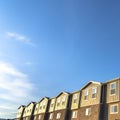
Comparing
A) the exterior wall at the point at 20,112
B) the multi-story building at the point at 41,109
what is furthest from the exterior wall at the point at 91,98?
the exterior wall at the point at 20,112

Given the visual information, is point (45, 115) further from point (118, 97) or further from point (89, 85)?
point (118, 97)

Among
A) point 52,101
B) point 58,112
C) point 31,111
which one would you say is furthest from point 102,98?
point 31,111

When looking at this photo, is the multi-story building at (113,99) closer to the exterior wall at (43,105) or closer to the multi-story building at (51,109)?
the multi-story building at (51,109)

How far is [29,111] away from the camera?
63625 mm

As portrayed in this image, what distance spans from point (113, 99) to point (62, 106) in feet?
49.5

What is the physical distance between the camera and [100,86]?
36375 millimetres

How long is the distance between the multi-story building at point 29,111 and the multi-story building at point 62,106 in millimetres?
14925

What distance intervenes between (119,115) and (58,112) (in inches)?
706

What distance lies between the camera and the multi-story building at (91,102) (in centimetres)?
3512

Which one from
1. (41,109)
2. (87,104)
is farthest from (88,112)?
(41,109)

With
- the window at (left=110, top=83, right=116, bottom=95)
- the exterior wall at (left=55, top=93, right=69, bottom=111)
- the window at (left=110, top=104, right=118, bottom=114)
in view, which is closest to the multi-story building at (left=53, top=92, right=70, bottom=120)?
the exterior wall at (left=55, top=93, right=69, bottom=111)

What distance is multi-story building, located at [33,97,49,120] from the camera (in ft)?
173

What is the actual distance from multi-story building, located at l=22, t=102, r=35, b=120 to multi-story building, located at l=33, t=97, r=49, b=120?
6.68 feet

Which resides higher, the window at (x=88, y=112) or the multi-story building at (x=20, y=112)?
the multi-story building at (x=20, y=112)
